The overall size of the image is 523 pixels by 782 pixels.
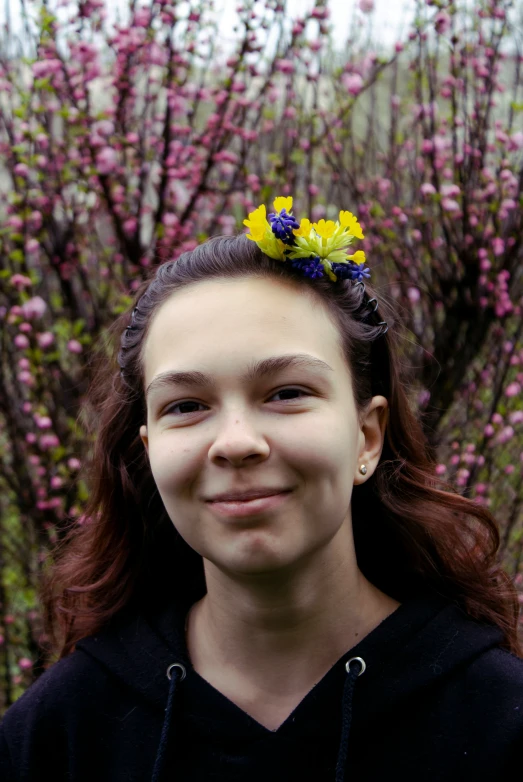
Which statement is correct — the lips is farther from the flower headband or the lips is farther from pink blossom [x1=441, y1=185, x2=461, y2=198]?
pink blossom [x1=441, y1=185, x2=461, y2=198]

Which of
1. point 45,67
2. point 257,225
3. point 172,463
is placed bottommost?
point 172,463

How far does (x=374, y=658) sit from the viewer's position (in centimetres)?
161

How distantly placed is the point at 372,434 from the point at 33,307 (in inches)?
70.3

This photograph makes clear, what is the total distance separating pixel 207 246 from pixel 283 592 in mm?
726

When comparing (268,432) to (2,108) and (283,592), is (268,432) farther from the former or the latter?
(2,108)

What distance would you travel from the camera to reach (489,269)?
325 centimetres

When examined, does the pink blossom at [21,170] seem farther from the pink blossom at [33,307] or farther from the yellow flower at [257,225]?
the yellow flower at [257,225]

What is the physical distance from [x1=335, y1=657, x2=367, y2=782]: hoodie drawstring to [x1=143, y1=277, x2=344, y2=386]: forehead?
1.95 feet

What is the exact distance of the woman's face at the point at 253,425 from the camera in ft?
4.75

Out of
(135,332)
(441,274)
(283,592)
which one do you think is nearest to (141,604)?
(283,592)

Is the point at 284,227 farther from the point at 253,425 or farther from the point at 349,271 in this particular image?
the point at 253,425

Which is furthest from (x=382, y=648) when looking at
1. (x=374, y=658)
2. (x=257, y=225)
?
(x=257, y=225)

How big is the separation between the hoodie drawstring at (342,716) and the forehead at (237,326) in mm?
603

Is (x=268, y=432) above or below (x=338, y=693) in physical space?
above
